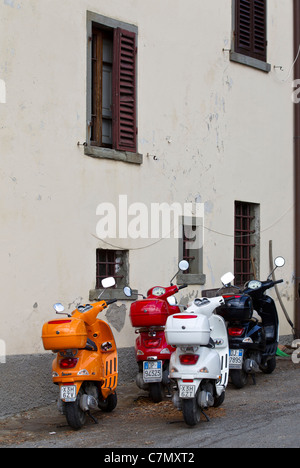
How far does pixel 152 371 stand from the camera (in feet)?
29.0

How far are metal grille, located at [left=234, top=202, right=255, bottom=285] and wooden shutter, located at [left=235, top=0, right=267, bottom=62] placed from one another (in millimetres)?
2629

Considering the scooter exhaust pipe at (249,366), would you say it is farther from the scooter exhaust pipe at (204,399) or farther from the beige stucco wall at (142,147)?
the scooter exhaust pipe at (204,399)

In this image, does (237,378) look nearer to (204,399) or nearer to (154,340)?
(154,340)

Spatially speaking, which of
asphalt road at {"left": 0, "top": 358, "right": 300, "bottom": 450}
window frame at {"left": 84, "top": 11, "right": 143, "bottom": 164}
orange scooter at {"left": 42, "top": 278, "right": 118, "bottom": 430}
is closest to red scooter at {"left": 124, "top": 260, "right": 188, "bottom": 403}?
asphalt road at {"left": 0, "top": 358, "right": 300, "bottom": 450}

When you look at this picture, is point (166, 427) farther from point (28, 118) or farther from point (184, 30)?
point (184, 30)

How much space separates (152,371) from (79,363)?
1396mm

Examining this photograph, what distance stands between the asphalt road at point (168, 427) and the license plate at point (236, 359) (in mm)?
340

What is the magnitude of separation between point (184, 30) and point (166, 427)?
20.9 feet

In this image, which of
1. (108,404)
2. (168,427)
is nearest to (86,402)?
(168,427)

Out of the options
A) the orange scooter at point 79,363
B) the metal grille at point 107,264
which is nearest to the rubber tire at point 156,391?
the orange scooter at point 79,363

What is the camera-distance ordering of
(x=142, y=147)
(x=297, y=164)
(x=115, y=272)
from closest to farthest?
(x=115, y=272), (x=142, y=147), (x=297, y=164)

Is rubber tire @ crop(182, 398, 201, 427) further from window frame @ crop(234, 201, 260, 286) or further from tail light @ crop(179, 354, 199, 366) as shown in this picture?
window frame @ crop(234, 201, 260, 286)

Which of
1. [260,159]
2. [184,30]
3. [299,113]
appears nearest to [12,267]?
[184,30]

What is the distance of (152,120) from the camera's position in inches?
434
